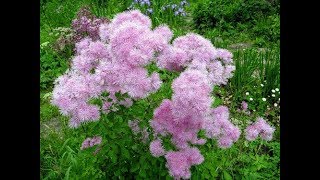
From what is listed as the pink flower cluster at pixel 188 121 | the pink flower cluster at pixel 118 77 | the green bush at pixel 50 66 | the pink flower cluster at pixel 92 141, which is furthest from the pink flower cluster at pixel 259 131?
the green bush at pixel 50 66

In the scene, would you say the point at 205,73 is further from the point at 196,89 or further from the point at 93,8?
the point at 93,8

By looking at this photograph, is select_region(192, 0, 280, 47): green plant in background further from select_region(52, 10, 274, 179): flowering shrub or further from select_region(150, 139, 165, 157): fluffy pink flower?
select_region(150, 139, 165, 157): fluffy pink flower

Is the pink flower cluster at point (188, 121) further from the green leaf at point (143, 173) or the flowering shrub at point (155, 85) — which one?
the green leaf at point (143, 173)

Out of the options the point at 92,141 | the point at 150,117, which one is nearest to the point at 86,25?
the point at 92,141

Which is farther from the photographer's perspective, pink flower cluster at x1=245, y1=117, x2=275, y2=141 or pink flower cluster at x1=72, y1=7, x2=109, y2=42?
pink flower cluster at x1=72, y1=7, x2=109, y2=42

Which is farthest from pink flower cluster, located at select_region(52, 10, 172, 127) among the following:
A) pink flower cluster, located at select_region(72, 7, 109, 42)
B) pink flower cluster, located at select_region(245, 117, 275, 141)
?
pink flower cluster, located at select_region(72, 7, 109, 42)
